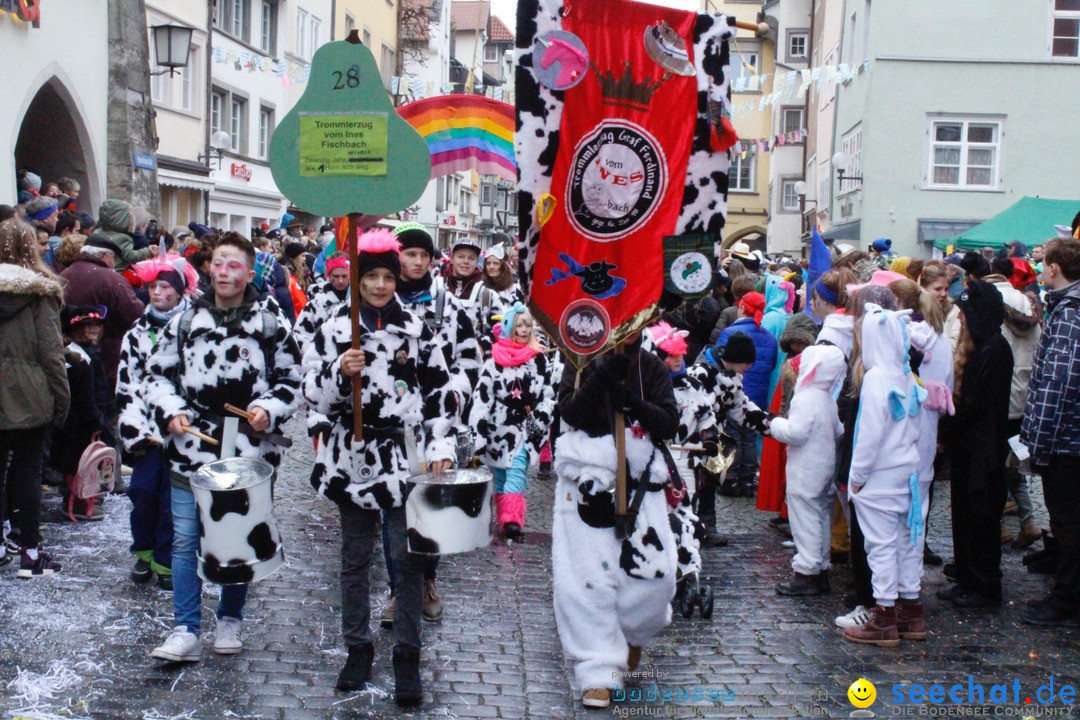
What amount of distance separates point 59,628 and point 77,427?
8.73 ft

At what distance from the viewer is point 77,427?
8.46 metres

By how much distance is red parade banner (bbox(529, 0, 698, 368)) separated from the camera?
17.6ft

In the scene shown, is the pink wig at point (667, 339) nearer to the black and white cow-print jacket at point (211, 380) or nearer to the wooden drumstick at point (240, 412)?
the black and white cow-print jacket at point (211, 380)

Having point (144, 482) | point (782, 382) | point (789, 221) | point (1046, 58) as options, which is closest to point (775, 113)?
point (789, 221)

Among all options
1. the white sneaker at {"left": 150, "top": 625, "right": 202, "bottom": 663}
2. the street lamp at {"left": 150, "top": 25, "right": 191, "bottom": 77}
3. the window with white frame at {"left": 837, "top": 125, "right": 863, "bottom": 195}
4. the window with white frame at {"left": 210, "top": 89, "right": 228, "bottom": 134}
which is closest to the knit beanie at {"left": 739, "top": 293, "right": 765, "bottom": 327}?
the white sneaker at {"left": 150, "top": 625, "right": 202, "bottom": 663}

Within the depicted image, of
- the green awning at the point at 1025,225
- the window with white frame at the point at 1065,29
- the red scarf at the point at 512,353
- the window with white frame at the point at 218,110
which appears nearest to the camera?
the red scarf at the point at 512,353

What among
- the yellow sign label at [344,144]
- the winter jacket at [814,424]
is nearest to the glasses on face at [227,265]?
the yellow sign label at [344,144]

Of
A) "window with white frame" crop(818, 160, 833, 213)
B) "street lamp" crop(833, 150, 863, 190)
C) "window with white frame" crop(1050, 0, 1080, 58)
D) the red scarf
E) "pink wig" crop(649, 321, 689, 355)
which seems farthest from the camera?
"window with white frame" crop(818, 160, 833, 213)

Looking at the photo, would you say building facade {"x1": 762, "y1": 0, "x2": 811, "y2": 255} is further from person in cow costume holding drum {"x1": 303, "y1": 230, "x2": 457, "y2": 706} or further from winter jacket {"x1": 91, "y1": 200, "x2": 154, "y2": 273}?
person in cow costume holding drum {"x1": 303, "y1": 230, "x2": 457, "y2": 706}

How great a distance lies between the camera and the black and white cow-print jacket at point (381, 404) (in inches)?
210

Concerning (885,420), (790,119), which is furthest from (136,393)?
(790,119)

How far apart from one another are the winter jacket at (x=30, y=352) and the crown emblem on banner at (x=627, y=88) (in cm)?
357

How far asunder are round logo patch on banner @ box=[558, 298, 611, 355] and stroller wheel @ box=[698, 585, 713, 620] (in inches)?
80.2

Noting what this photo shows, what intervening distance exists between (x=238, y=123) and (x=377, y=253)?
29.1 m
